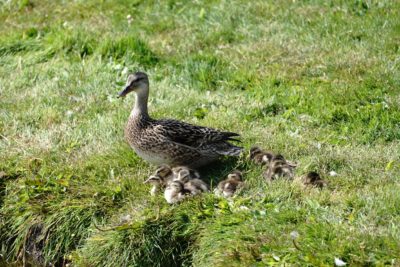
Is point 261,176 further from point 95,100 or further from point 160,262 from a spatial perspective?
point 95,100

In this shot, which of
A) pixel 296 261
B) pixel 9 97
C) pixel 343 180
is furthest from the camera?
pixel 9 97

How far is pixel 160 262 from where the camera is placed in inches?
278

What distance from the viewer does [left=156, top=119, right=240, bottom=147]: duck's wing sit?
26.3 ft

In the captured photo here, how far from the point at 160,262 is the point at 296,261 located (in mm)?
1324

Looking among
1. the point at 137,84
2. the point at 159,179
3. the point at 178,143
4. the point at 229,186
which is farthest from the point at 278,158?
the point at 137,84

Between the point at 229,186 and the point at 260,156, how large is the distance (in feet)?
1.91

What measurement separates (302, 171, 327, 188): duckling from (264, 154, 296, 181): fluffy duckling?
165 mm

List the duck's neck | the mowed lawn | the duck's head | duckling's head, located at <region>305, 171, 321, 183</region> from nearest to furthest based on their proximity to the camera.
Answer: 1. the mowed lawn
2. duckling's head, located at <region>305, 171, 321, 183</region>
3. the duck's neck
4. the duck's head

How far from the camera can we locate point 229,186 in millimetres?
7387

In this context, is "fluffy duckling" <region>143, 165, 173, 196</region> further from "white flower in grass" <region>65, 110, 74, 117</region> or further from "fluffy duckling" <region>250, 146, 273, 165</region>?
"white flower in grass" <region>65, 110, 74, 117</region>

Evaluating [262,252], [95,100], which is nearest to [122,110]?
[95,100]

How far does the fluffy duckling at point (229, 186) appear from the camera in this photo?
24.0 feet

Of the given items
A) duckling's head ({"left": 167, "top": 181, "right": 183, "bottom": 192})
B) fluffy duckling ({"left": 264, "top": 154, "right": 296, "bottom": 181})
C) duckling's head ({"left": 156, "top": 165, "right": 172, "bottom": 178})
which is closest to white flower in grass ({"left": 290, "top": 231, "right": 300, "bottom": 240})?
fluffy duckling ({"left": 264, "top": 154, "right": 296, "bottom": 181})

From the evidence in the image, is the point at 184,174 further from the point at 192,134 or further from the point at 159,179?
the point at 192,134
